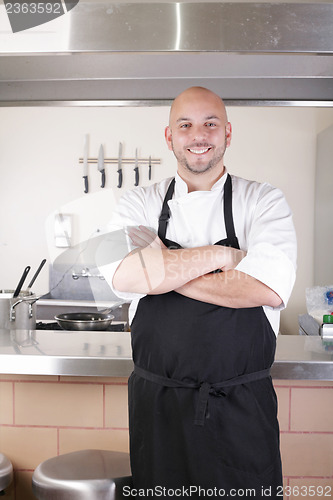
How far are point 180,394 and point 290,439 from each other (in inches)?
24.8

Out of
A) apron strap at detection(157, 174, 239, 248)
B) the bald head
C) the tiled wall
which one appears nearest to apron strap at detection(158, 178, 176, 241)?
apron strap at detection(157, 174, 239, 248)

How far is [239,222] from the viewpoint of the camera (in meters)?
1.73

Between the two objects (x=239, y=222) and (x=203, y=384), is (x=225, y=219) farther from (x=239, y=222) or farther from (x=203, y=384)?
(x=203, y=384)

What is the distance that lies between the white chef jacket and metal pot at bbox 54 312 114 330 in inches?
29.8

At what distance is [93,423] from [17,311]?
618 millimetres

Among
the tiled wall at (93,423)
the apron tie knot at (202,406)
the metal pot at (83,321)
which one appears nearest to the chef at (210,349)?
the apron tie knot at (202,406)

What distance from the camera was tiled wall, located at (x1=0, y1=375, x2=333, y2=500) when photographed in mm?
1994

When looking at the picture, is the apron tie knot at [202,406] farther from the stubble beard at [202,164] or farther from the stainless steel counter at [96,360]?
the stubble beard at [202,164]

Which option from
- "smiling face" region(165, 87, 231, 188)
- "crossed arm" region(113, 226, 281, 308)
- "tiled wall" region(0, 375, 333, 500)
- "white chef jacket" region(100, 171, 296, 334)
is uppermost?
"smiling face" region(165, 87, 231, 188)

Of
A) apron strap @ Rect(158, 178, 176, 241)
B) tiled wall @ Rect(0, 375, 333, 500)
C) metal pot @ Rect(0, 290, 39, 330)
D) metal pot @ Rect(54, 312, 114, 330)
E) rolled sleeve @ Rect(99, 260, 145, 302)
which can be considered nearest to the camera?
rolled sleeve @ Rect(99, 260, 145, 302)

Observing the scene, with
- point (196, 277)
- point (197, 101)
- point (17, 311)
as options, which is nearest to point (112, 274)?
point (196, 277)

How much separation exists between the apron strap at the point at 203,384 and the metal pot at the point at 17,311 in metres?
0.89

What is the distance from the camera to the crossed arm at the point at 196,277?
1.56m

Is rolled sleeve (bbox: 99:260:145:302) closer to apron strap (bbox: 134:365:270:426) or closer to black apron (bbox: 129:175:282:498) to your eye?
black apron (bbox: 129:175:282:498)
